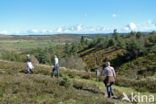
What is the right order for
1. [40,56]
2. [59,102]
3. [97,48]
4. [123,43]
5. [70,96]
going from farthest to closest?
[97,48]
[40,56]
[123,43]
[70,96]
[59,102]

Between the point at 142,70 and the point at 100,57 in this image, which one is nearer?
the point at 142,70

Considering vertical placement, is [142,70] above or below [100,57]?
above

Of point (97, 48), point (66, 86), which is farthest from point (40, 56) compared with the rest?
point (66, 86)

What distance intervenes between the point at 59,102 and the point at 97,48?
10850 cm

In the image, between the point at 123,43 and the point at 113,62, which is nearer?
the point at 113,62

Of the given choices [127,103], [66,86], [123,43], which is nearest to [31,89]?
[66,86]

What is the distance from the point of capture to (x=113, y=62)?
7650 cm

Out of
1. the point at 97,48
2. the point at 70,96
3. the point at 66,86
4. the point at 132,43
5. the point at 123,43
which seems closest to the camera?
the point at 70,96

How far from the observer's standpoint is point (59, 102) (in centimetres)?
788

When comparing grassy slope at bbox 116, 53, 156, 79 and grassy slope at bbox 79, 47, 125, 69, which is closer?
grassy slope at bbox 116, 53, 156, 79

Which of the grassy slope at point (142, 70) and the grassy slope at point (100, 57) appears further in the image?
the grassy slope at point (100, 57)

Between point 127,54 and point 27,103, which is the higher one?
point 27,103

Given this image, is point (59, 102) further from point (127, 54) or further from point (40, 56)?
point (40, 56)

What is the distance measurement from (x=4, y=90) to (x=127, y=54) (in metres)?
70.5
